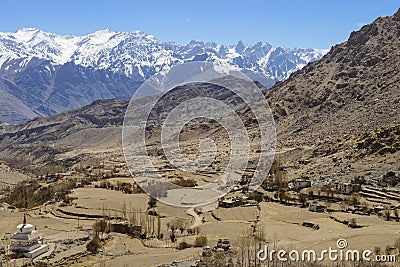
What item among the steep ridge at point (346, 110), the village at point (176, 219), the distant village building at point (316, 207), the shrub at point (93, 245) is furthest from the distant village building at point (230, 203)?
the shrub at point (93, 245)

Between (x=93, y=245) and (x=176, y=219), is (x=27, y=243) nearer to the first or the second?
(x=93, y=245)

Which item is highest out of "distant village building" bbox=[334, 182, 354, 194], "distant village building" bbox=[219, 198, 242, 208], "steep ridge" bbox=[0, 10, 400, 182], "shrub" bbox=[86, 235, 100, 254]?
"steep ridge" bbox=[0, 10, 400, 182]

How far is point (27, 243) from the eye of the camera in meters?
22.7

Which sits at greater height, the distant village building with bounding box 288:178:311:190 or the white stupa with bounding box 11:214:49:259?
the distant village building with bounding box 288:178:311:190

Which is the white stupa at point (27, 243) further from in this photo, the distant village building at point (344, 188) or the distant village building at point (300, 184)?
the distant village building at point (300, 184)

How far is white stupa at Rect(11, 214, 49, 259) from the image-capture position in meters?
22.5

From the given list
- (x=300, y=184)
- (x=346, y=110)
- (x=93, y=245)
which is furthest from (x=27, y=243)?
(x=346, y=110)

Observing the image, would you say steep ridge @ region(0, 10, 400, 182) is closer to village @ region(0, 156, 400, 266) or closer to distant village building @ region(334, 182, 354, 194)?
distant village building @ region(334, 182, 354, 194)

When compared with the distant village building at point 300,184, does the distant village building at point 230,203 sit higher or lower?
lower

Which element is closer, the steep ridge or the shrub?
the shrub

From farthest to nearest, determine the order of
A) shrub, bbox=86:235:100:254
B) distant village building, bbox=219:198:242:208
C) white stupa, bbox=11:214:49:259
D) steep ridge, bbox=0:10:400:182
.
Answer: steep ridge, bbox=0:10:400:182 < distant village building, bbox=219:198:242:208 < shrub, bbox=86:235:100:254 < white stupa, bbox=11:214:49:259

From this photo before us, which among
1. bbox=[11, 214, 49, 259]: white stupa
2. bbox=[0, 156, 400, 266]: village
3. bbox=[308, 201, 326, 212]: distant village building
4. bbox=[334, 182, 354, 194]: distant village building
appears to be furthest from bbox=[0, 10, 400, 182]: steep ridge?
bbox=[11, 214, 49, 259]: white stupa

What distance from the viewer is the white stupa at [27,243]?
74.0ft

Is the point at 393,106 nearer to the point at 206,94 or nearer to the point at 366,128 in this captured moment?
the point at 366,128
